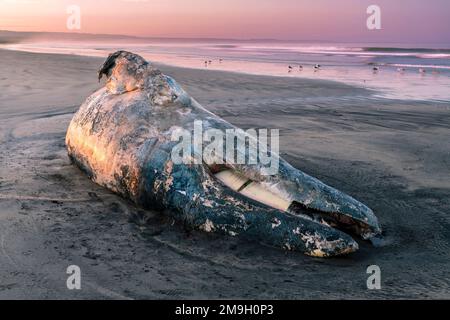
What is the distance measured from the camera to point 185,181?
4332 millimetres

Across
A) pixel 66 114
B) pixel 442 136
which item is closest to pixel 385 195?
pixel 442 136

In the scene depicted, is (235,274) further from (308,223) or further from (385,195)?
(385,195)

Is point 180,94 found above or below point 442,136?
above

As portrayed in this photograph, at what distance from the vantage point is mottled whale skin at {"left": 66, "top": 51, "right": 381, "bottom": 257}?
4004 mm

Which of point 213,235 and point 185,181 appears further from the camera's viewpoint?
point 185,181

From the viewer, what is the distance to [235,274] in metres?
3.68

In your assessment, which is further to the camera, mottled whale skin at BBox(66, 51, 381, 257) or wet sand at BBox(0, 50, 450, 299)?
mottled whale skin at BBox(66, 51, 381, 257)

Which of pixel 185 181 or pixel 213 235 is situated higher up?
pixel 185 181

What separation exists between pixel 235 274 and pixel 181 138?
59.0 inches

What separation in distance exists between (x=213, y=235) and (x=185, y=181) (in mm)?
514

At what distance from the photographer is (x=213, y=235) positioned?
166 inches

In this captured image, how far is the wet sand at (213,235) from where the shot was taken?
3.49 m

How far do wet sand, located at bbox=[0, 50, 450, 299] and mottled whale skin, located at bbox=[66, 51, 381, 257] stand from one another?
128mm

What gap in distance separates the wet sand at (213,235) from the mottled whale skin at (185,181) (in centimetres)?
13
